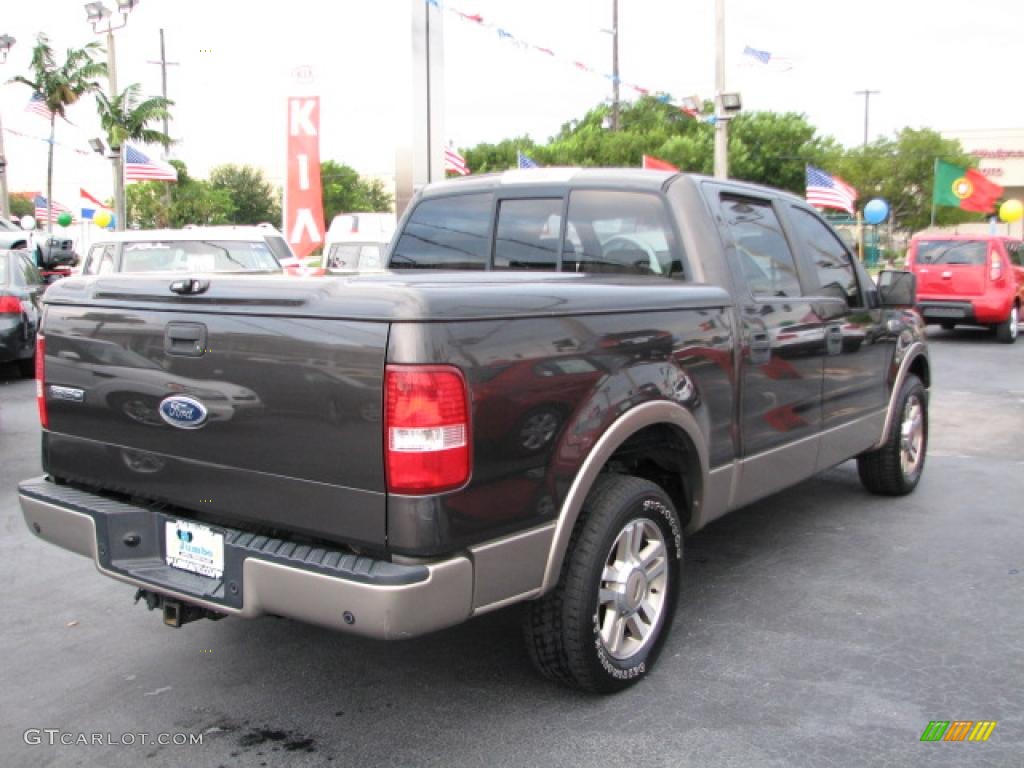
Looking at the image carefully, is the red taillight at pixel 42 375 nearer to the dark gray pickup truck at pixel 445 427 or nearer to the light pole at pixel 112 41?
the dark gray pickup truck at pixel 445 427

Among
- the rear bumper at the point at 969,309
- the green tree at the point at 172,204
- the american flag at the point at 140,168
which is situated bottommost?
Result: the rear bumper at the point at 969,309

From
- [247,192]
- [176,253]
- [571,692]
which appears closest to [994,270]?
[176,253]

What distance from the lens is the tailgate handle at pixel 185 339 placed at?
3.04 m

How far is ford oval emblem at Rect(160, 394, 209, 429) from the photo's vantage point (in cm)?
306

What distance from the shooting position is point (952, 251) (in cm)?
1622

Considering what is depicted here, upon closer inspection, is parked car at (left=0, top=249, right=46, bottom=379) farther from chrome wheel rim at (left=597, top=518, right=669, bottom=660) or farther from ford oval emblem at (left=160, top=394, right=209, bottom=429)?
chrome wheel rim at (left=597, top=518, right=669, bottom=660)

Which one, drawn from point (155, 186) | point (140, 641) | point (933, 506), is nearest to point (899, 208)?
point (155, 186)

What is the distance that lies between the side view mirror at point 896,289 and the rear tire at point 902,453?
25.4 inches

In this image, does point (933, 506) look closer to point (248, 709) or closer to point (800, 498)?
point (800, 498)

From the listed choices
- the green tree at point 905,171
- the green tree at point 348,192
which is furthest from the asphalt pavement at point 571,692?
the green tree at point 348,192

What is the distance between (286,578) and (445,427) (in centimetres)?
65

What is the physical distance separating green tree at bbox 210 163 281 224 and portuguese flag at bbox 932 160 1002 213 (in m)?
44.8

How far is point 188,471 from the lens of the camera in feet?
10.3

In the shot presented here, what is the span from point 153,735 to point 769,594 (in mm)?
2707
